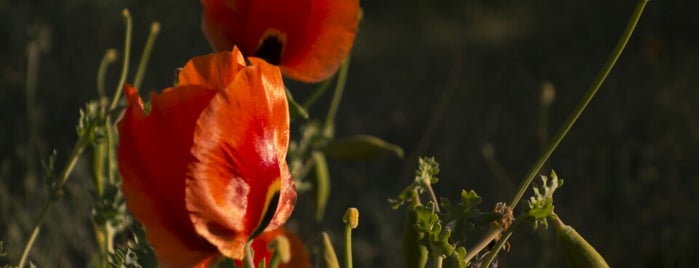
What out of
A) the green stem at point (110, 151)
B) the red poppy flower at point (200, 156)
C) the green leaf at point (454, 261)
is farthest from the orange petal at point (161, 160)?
the green stem at point (110, 151)

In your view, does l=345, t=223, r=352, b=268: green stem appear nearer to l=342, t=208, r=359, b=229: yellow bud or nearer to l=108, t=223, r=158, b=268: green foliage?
l=342, t=208, r=359, b=229: yellow bud

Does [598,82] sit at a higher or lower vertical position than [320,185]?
higher

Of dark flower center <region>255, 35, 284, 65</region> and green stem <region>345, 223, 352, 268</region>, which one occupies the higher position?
dark flower center <region>255, 35, 284, 65</region>

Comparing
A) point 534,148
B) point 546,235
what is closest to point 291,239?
point 546,235

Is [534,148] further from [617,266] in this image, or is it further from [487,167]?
[617,266]

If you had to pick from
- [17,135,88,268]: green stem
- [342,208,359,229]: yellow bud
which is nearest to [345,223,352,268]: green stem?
[342,208,359,229]: yellow bud

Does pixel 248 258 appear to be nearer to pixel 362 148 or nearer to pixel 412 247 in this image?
pixel 412 247

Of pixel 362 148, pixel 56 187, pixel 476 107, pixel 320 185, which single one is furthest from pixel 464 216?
pixel 476 107

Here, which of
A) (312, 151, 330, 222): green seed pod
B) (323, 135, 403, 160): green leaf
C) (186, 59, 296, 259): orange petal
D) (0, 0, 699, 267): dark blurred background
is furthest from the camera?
(0, 0, 699, 267): dark blurred background
